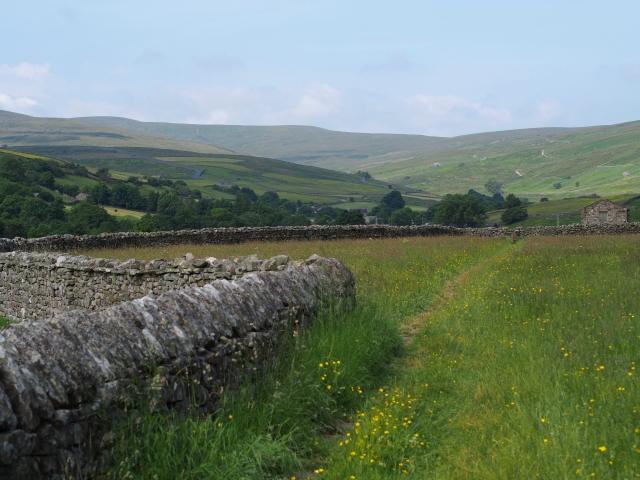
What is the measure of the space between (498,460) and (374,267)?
497 inches

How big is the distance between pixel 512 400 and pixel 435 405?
2.75 feet

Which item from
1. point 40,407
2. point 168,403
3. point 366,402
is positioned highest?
point 40,407

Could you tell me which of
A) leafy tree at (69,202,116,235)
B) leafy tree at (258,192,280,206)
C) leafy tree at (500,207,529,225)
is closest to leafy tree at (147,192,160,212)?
leafy tree at (69,202,116,235)

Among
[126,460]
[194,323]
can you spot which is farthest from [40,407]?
[194,323]

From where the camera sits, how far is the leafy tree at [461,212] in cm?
9388

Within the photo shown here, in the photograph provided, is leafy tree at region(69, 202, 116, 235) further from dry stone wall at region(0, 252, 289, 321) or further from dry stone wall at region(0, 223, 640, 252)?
dry stone wall at region(0, 252, 289, 321)

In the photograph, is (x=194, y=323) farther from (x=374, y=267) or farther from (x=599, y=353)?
(x=374, y=267)

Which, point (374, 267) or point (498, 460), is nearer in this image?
point (498, 460)

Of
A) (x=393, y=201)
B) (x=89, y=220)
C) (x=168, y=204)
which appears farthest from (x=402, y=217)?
(x=89, y=220)

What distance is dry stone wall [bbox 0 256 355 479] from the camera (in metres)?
4.04

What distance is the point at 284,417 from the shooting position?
6.11 metres

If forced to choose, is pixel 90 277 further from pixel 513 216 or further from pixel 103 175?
pixel 103 175

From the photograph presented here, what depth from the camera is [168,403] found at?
531 centimetres

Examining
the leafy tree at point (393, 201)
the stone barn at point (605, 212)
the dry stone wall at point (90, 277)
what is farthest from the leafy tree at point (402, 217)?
the dry stone wall at point (90, 277)
